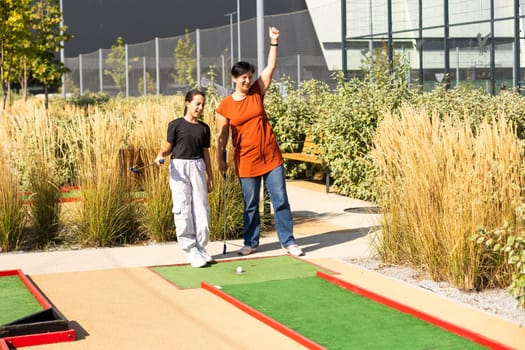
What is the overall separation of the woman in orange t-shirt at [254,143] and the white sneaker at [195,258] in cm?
67

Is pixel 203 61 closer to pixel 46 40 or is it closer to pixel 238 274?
pixel 46 40

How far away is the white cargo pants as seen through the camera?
29.8ft

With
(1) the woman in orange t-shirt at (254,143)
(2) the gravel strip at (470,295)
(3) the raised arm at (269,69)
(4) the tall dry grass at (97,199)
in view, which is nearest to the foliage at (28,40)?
(4) the tall dry grass at (97,199)

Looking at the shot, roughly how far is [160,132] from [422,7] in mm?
10805

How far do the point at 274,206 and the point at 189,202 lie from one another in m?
0.92

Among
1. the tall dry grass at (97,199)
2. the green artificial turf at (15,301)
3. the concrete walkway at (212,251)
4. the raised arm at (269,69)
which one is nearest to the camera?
the green artificial turf at (15,301)

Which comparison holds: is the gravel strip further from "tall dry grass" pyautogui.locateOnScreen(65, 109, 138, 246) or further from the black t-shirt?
"tall dry grass" pyautogui.locateOnScreen(65, 109, 138, 246)

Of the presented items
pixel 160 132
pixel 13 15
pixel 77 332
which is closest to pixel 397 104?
pixel 160 132

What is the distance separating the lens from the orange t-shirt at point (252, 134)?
9.50 meters

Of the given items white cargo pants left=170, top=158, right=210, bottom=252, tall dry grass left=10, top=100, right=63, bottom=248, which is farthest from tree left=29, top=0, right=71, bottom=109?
white cargo pants left=170, top=158, right=210, bottom=252

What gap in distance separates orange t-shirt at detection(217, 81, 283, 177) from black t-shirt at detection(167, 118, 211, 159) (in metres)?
0.42

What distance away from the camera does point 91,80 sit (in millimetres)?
41812

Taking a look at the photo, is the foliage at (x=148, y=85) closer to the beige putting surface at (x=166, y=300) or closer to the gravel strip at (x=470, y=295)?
the beige putting surface at (x=166, y=300)

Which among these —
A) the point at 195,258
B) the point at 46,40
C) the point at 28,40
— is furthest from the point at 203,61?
the point at 195,258
